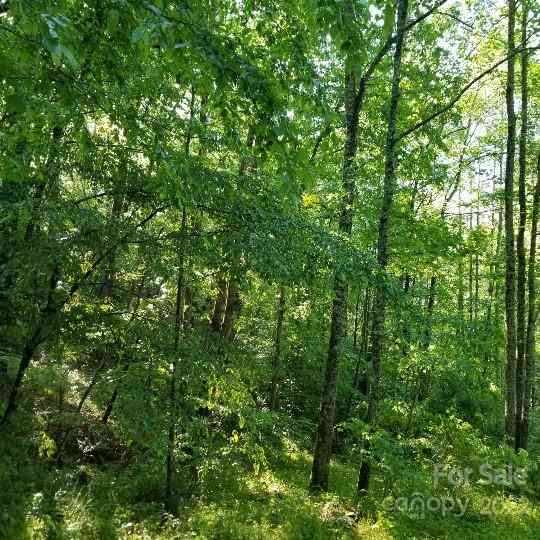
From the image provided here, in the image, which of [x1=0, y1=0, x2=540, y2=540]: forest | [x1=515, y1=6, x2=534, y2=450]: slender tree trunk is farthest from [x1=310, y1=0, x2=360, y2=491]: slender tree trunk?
[x1=515, y1=6, x2=534, y2=450]: slender tree trunk

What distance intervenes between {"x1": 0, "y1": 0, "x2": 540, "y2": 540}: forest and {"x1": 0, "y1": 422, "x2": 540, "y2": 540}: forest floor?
2.0 inches

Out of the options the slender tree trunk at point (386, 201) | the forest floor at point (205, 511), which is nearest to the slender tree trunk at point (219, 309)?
the forest floor at point (205, 511)

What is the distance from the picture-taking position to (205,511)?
696cm

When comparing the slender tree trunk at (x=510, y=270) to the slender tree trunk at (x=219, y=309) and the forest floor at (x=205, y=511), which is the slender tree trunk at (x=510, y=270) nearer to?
the forest floor at (x=205, y=511)

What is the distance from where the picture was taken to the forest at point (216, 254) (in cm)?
284

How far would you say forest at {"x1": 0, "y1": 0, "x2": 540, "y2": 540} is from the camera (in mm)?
2840

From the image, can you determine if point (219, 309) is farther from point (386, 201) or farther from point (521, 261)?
point (521, 261)

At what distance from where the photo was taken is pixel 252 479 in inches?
352

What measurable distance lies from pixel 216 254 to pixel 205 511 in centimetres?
434

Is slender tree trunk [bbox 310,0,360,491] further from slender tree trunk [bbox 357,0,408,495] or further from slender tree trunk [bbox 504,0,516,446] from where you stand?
slender tree trunk [bbox 504,0,516,446]

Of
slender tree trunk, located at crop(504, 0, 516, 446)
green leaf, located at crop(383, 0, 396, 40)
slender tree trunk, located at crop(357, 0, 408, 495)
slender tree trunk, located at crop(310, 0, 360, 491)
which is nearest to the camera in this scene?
green leaf, located at crop(383, 0, 396, 40)

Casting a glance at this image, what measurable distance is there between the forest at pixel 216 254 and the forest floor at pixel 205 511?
0.16ft

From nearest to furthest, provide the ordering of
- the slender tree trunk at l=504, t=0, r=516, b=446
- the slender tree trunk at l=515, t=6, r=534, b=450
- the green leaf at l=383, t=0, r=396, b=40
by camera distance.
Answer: the green leaf at l=383, t=0, r=396, b=40
the slender tree trunk at l=504, t=0, r=516, b=446
the slender tree trunk at l=515, t=6, r=534, b=450

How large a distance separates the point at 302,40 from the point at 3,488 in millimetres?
6689
